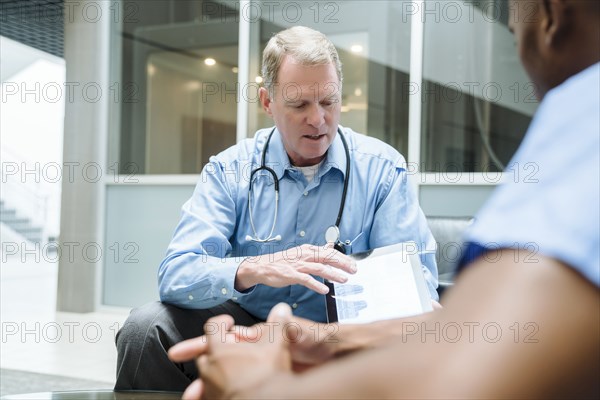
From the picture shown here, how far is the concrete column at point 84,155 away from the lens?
3850 mm

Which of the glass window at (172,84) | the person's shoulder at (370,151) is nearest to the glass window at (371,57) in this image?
the glass window at (172,84)

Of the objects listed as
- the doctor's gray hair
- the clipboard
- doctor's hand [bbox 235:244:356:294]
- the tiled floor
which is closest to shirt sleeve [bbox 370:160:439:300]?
the clipboard

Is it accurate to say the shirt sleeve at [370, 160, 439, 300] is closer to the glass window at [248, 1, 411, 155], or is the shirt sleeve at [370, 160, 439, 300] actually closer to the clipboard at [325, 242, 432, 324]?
the clipboard at [325, 242, 432, 324]

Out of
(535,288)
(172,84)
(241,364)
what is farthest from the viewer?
(172,84)

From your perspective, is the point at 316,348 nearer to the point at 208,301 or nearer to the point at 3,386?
the point at 208,301

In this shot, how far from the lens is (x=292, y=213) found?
1.52 meters

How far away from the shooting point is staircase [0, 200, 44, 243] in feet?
33.6

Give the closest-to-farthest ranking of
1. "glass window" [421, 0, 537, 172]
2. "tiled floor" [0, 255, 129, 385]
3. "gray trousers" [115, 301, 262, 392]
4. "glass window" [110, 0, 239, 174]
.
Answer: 1. "gray trousers" [115, 301, 262, 392]
2. "tiled floor" [0, 255, 129, 385]
3. "glass window" [421, 0, 537, 172]
4. "glass window" [110, 0, 239, 174]

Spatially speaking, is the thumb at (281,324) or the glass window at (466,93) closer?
the thumb at (281,324)

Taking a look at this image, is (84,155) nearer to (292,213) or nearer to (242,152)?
(242,152)

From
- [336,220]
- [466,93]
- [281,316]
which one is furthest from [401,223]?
[466,93]

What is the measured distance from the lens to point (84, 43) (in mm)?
3857

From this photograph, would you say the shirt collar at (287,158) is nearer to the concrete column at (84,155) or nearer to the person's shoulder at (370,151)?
the person's shoulder at (370,151)

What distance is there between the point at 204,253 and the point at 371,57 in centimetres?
222
